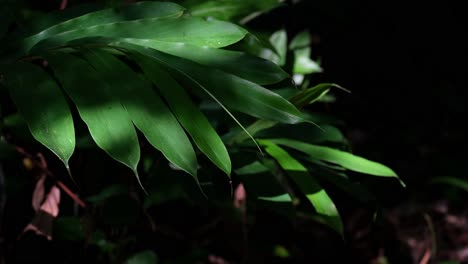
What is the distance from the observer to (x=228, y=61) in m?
0.92

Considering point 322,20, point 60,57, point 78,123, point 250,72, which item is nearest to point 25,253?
point 78,123

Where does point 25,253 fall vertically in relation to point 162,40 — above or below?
below

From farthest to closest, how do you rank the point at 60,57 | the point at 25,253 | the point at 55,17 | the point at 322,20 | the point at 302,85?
the point at 322,20 → the point at 302,85 → the point at 25,253 → the point at 55,17 → the point at 60,57

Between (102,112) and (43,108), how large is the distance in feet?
0.27

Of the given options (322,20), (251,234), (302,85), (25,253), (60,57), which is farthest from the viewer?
(322,20)

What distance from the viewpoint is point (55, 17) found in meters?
1.11

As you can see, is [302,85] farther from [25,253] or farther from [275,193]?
[25,253]

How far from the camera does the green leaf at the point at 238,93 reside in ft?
2.77

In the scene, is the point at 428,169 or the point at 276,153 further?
the point at 428,169

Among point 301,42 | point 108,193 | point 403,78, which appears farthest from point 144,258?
point 403,78

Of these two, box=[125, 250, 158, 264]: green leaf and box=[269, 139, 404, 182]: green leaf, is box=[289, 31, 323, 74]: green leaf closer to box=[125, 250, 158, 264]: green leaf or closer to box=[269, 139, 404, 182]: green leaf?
box=[269, 139, 404, 182]: green leaf

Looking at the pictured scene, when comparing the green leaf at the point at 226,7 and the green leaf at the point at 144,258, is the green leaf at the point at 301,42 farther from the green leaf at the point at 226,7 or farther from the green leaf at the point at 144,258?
the green leaf at the point at 144,258

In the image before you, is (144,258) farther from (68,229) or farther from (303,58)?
(303,58)

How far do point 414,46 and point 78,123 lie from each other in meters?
1.98
